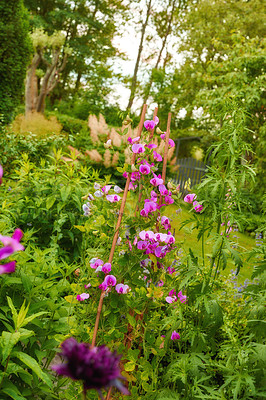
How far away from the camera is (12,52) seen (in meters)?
7.71

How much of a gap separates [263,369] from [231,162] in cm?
94

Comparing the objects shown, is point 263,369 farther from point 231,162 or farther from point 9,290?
point 9,290

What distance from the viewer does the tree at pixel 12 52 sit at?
748 cm

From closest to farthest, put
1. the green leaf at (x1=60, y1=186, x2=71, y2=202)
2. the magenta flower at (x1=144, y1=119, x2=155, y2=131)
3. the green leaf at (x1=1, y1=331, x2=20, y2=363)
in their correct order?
the green leaf at (x1=1, y1=331, x2=20, y2=363) → the magenta flower at (x1=144, y1=119, x2=155, y2=131) → the green leaf at (x1=60, y1=186, x2=71, y2=202)

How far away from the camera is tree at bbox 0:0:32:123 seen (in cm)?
748

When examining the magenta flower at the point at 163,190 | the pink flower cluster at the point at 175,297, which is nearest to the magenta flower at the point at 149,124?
the magenta flower at the point at 163,190

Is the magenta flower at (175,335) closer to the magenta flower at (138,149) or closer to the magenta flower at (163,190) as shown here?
the magenta flower at (163,190)

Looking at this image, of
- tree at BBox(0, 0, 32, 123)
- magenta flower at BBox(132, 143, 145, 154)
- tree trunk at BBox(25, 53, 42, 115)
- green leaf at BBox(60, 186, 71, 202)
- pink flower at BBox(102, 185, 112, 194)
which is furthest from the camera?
tree trunk at BBox(25, 53, 42, 115)

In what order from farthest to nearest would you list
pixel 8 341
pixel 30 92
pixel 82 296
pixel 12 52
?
pixel 30 92
pixel 12 52
pixel 82 296
pixel 8 341

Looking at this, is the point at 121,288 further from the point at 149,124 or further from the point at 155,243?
the point at 149,124

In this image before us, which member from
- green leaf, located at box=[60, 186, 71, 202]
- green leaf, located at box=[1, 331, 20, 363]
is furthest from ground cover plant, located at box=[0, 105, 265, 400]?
green leaf, located at box=[60, 186, 71, 202]

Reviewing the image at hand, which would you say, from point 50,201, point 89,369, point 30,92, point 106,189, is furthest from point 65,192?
point 30,92

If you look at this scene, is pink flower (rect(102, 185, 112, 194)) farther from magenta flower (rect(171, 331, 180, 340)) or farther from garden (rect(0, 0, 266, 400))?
magenta flower (rect(171, 331, 180, 340))

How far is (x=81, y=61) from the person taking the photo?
2227 cm
